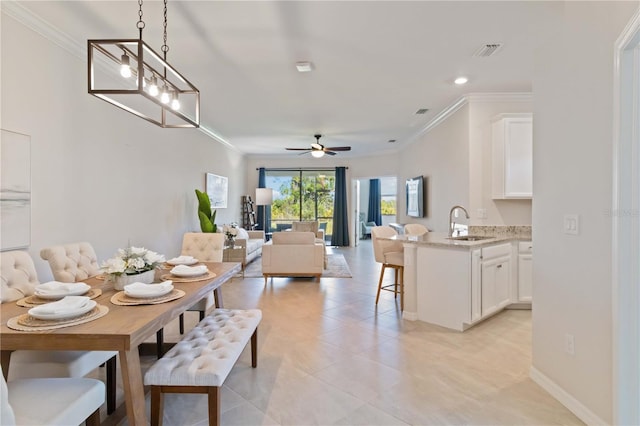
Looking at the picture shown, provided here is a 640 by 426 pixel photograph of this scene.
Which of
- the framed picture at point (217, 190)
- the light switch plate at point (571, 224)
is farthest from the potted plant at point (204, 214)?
the light switch plate at point (571, 224)

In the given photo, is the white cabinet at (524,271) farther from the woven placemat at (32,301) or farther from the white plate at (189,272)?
the woven placemat at (32,301)

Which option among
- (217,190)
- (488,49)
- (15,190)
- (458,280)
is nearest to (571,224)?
(458,280)

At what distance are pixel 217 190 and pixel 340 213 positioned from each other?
399 centimetres

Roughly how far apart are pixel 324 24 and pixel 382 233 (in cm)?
250

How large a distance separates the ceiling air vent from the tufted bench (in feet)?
10.6

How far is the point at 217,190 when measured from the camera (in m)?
7.23

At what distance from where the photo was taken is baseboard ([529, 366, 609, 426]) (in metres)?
1.89

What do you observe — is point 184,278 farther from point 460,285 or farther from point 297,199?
point 297,199

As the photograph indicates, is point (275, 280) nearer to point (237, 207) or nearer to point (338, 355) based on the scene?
point (338, 355)

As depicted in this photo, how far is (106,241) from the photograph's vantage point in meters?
3.60

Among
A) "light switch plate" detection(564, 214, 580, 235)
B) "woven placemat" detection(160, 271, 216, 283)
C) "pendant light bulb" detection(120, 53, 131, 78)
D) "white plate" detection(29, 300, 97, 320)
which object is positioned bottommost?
"woven placemat" detection(160, 271, 216, 283)

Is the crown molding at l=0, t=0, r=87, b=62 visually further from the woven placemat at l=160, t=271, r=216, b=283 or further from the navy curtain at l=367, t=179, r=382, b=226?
the navy curtain at l=367, t=179, r=382, b=226

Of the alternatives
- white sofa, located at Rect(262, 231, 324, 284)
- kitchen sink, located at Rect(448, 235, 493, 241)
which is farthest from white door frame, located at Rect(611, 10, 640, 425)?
white sofa, located at Rect(262, 231, 324, 284)

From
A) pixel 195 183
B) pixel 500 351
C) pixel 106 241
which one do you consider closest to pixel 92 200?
pixel 106 241
